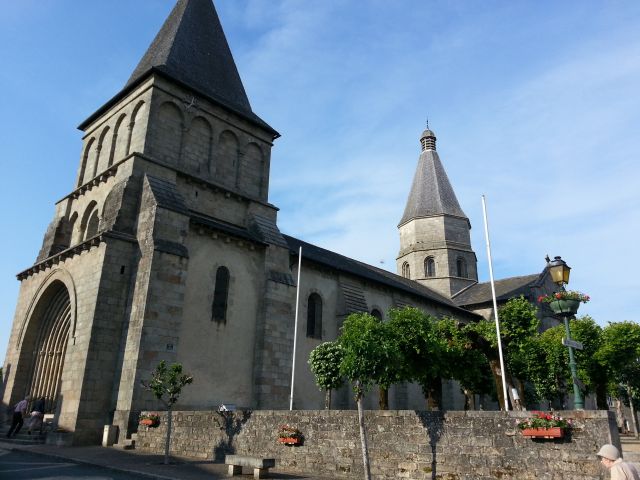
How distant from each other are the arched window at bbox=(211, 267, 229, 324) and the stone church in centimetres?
6

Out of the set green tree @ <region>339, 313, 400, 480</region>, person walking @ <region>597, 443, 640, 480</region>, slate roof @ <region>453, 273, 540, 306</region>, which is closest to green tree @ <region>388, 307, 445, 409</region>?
green tree @ <region>339, 313, 400, 480</region>

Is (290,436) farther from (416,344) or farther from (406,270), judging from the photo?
(406,270)

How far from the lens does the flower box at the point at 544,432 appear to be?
344 inches

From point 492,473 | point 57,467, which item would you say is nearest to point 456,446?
point 492,473

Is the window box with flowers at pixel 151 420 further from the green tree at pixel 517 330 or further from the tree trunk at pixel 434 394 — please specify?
the green tree at pixel 517 330

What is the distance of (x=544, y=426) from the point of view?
8945mm

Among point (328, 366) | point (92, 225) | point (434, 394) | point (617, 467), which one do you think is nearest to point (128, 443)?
point (328, 366)

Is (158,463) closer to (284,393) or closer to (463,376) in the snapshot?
(284,393)

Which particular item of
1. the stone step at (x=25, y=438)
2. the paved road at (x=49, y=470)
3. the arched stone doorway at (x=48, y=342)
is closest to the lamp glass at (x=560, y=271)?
the paved road at (x=49, y=470)

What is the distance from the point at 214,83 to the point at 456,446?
76.7ft

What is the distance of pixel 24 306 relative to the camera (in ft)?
78.8

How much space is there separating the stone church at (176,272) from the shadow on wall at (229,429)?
Answer: 4.36 m

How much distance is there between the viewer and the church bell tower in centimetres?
4372

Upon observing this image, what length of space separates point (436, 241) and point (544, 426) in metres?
36.3
